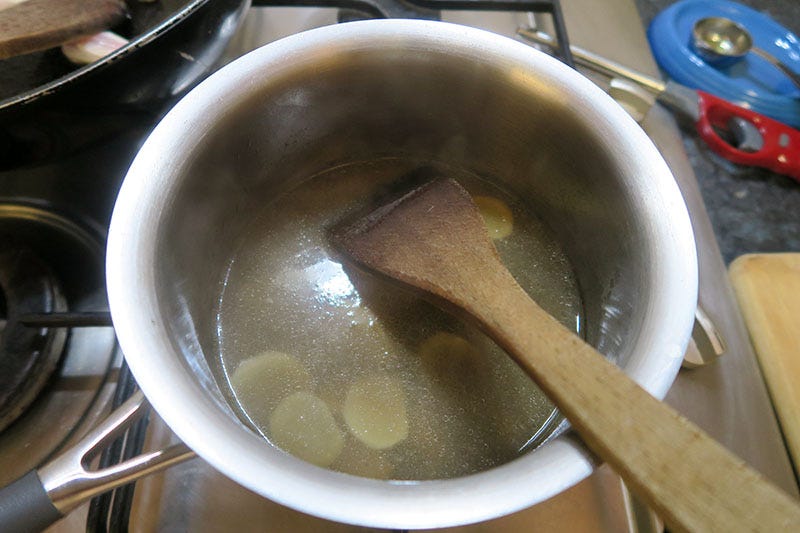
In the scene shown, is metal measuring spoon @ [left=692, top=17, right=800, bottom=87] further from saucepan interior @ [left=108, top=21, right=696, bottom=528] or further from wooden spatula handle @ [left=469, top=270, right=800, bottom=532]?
wooden spatula handle @ [left=469, top=270, right=800, bottom=532]

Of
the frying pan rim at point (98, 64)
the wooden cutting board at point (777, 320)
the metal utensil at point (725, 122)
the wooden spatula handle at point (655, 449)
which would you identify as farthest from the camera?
the metal utensil at point (725, 122)

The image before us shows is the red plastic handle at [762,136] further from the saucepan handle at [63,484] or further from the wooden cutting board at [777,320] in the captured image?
the saucepan handle at [63,484]

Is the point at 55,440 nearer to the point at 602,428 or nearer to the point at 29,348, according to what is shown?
the point at 29,348

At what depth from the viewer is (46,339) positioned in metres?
0.51

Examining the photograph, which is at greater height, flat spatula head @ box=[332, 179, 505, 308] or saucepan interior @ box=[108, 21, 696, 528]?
saucepan interior @ box=[108, 21, 696, 528]

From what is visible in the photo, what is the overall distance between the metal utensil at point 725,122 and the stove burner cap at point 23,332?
69 centimetres

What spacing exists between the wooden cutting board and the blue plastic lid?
9.6 inches

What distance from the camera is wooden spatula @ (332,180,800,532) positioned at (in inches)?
11.5

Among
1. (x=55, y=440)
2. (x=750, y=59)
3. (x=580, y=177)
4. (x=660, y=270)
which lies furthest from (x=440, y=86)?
(x=750, y=59)

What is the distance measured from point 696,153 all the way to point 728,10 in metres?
0.30

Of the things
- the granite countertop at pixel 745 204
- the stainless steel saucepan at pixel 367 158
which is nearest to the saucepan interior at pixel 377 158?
the stainless steel saucepan at pixel 367 158

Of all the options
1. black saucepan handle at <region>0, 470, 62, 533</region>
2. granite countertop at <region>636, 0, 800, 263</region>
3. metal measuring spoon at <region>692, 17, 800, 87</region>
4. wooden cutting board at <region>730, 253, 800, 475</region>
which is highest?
metal measuring spoon at <region>692, 17, 800, 87</region>

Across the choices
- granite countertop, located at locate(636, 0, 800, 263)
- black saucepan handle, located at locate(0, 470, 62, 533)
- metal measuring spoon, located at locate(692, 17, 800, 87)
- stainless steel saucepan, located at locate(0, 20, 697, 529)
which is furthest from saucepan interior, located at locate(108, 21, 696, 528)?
metal measuring spoon, located at locate(692, 17, 800, 87)

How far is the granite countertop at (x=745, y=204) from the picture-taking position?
0.76 meters
